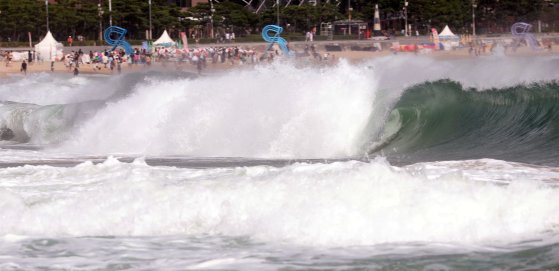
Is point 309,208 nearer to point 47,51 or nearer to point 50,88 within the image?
point 50,88

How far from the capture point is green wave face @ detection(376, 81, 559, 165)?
706 inches

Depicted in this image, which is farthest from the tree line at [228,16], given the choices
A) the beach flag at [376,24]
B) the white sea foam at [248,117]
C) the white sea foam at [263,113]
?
the white sea foam at [248,117]

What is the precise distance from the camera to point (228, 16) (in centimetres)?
9275

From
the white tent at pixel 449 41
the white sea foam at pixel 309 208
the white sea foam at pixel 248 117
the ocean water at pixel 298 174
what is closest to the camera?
the ocean water at pixel 298 174

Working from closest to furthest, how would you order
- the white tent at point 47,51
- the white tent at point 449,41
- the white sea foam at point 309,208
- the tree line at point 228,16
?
the white sea foam at point 309,208 < the white tent at point 449,41 < the white tent at point 47,51 < the tree line at point 228,16

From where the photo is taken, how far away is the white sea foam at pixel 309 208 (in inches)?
390

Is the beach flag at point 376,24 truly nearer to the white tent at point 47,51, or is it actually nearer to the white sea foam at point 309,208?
the white tent at point 47,51

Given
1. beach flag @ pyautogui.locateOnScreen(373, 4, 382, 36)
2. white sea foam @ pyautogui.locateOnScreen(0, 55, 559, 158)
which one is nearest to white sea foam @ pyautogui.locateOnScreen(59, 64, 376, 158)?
white sea foam @ pyautogui.locateOnScreen(0, 55, 559, 158)

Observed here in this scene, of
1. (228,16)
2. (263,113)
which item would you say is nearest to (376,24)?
(228,16)

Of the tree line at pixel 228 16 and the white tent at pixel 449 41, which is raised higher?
the tree line at pixel 228 16

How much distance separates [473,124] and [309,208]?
10.9 m

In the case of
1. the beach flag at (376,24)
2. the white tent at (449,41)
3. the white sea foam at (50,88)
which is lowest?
the white sea foam at (50,88)

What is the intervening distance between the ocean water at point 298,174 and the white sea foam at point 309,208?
0.02 m

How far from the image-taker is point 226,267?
9086 millimetres
